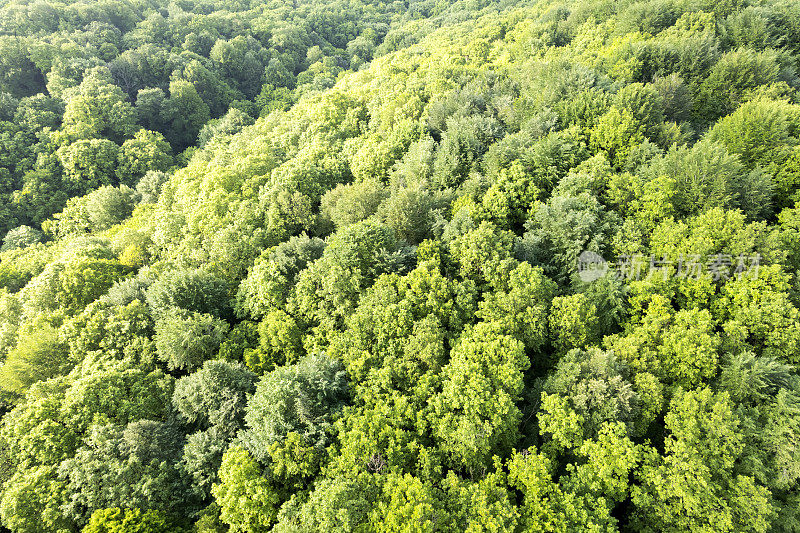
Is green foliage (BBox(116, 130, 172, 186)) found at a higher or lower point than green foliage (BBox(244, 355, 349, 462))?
higher

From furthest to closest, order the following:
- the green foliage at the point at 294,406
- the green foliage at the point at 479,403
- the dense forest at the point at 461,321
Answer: the green foliage at the point at 294,406
the green foliage at the point at 479,403
the dense forest at the point at 461,321

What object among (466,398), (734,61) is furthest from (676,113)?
(466,398)

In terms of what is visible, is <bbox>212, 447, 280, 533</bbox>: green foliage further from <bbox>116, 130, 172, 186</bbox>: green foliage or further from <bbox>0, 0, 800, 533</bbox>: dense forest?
<bbox>116, 130, 172, 186</bbox>: green foliage

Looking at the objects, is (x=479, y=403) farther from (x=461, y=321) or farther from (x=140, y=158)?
(x=140, y=158)

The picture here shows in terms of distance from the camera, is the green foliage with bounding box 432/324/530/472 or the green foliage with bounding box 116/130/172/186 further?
the green foliage with bounding box 116/130/172/186

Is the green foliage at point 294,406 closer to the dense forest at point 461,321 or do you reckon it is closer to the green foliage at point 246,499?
the dense forest at point 461,321

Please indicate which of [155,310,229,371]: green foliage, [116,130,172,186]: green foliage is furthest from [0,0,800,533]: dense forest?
[116,130,172,186]: green foliage

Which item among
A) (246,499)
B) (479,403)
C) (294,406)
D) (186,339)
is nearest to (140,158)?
(186,339)

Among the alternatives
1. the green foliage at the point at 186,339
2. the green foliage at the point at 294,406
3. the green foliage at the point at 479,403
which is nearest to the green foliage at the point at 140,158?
the green foliage at the point at 186,339

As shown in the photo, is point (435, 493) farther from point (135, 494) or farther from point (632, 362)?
point (135, 494)
